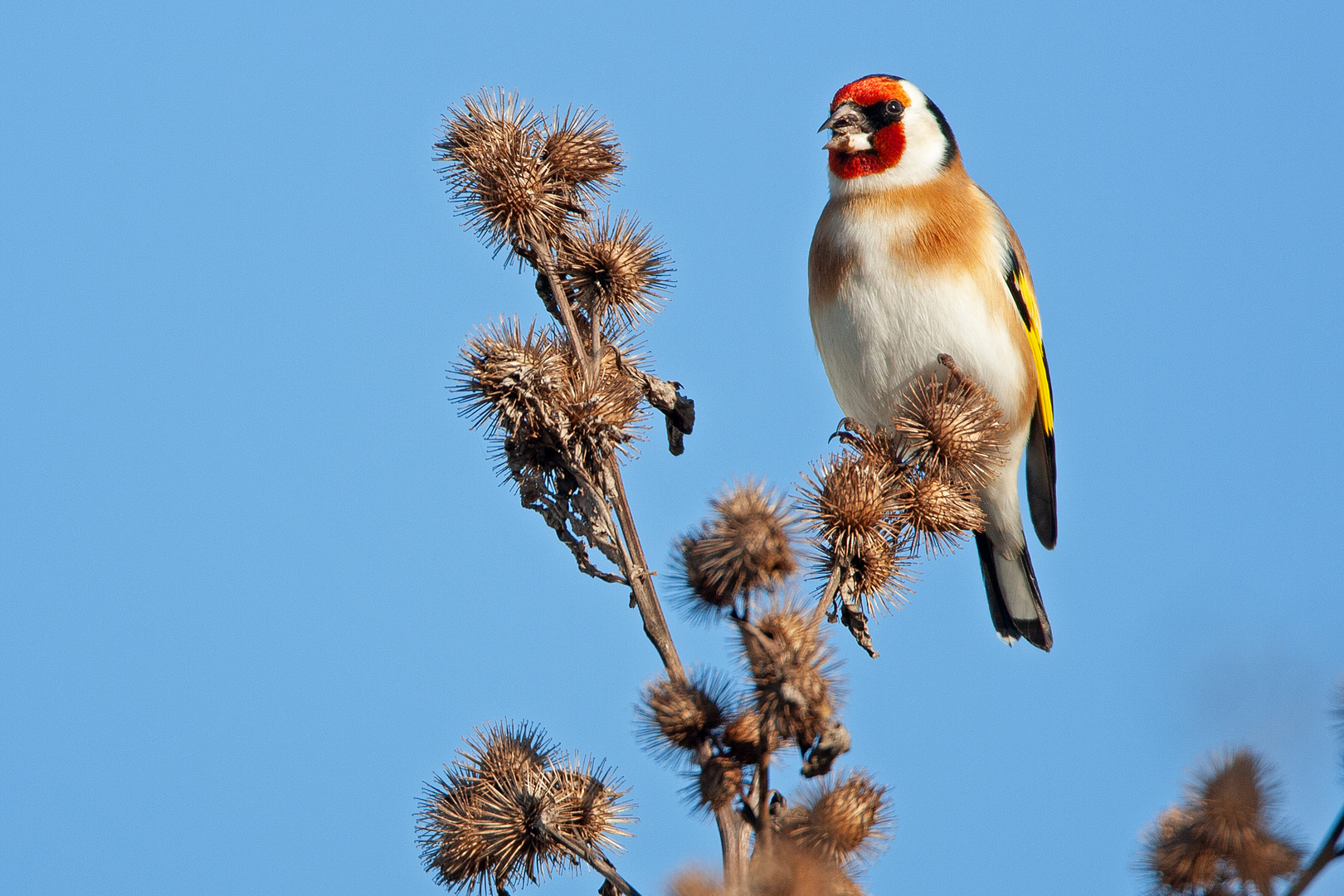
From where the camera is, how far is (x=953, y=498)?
404 centimetres

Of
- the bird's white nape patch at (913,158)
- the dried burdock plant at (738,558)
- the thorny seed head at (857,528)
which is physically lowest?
the dried burdock plant at (738,558)

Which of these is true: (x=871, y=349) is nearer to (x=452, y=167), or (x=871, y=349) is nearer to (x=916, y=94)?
(x=916, y=94)

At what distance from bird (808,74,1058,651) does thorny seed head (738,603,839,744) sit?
268cm

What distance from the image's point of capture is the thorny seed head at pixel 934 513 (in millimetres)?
3971

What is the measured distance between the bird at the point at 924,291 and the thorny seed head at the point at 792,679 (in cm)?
268

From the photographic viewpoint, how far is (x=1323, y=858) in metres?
2.10

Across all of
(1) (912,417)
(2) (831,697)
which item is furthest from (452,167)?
(2) (831,697)

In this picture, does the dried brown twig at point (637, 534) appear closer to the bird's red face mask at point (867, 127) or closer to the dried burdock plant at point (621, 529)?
the dried burdock plant at point (621, 529)

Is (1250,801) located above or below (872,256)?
below

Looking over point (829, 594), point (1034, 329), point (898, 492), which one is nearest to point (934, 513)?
point (898, 492)

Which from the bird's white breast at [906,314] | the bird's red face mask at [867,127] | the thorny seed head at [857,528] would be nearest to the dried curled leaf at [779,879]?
the thorny seed head at [857,528]

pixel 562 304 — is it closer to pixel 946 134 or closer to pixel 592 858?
pixel 592 858

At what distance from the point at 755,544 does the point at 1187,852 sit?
3.63 ft

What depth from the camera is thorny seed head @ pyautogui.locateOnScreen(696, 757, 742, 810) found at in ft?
8.87
